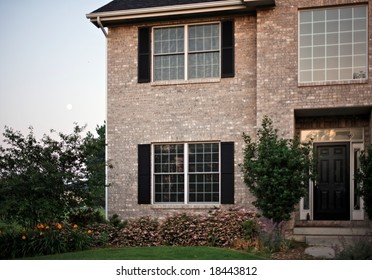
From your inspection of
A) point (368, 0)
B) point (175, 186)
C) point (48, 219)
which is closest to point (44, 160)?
point (48, 219)

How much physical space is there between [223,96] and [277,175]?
8.96 ft

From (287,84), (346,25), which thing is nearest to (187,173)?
(287,84)

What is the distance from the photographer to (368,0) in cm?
1204

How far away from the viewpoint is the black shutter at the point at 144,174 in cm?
1354

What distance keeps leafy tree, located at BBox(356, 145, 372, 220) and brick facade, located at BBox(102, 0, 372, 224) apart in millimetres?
1170

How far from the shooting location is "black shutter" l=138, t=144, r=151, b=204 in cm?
1354

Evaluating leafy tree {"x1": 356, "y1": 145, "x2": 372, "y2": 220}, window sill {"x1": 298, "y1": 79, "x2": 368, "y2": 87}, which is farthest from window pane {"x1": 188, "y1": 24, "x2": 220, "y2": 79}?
leafy tree {"x1": 356, "y1": 145, "x2": 372, "y2": 220}

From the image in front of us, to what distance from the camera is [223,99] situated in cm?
1320

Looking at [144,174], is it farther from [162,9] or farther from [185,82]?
[162,9]

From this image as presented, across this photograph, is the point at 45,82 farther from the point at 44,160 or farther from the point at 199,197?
the point at 199,197

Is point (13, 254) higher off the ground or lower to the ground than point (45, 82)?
lower

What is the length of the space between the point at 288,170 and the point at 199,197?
2732 millimetres

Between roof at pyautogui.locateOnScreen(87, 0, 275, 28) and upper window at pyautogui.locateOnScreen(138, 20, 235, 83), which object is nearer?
roof at pyautogui.locateOnScreen(87, 0, 275, 28)

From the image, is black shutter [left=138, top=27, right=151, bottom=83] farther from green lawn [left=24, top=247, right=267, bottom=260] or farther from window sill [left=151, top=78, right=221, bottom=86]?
green lawn [left=24, top=247, right=267, bottom=260]
